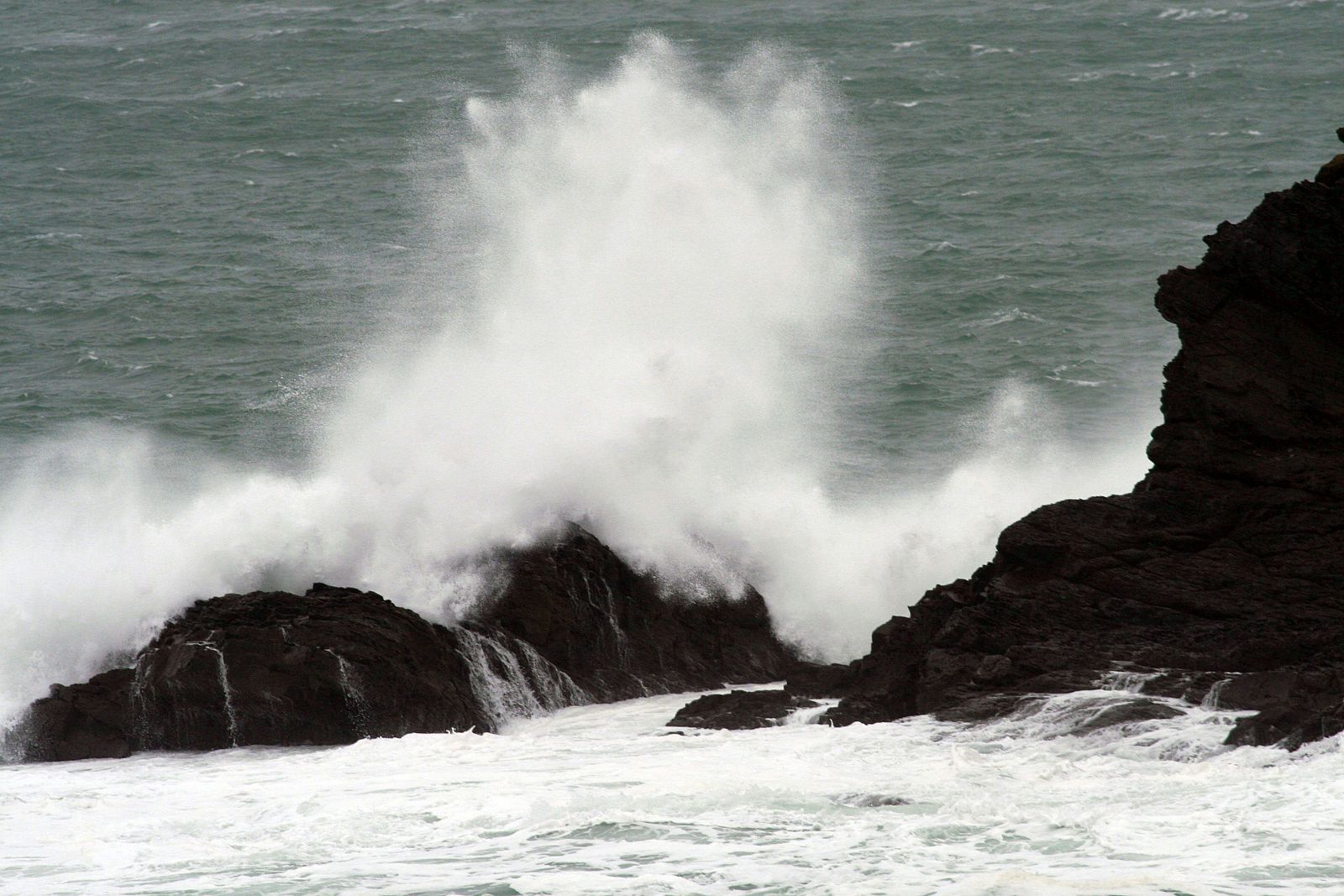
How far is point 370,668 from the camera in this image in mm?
15617

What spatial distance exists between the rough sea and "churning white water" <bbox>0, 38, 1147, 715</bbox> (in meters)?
0.08

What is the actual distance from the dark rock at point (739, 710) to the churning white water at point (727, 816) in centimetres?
39

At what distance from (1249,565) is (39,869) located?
377 inches

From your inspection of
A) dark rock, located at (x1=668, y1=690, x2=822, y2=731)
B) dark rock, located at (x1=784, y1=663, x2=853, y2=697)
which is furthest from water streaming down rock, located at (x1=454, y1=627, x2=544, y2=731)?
dark rock, located at (x1=784, y1=663, x2=853, y2=697)

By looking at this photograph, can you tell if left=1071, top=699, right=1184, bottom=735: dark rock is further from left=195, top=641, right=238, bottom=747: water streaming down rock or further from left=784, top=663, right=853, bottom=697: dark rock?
left=195, top=641, right=238, bottom=747: water streaming down rock

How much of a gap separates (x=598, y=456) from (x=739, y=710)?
5.17 metres

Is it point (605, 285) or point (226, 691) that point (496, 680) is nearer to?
point (226, 691)

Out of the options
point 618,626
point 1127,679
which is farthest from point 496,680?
point 1127,679

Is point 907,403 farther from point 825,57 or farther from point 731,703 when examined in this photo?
point 825,57

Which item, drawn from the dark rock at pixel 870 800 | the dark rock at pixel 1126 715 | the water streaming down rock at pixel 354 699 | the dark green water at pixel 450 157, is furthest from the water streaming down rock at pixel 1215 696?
the dark green water at pixel 450 157

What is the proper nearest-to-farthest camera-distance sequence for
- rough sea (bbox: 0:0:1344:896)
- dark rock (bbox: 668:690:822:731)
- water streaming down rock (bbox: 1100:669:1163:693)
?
rough sea (bbox: 0:0:1344:896) < water streaming down rock (bbox: 1100:669:1163:693) < dark rock (bbox: 668:690:822:731)

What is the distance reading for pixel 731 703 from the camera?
1565 cm

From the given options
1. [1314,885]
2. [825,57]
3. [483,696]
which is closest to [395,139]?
[825,57]

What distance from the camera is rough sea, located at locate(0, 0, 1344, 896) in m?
12.0
